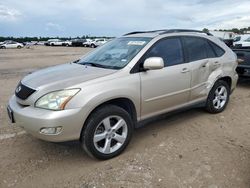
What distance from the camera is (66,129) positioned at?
2.96m

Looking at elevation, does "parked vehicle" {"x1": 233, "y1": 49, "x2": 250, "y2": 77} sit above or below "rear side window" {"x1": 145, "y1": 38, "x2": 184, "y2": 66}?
below

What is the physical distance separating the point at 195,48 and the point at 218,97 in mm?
1206

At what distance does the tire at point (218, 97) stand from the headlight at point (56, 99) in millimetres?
2877

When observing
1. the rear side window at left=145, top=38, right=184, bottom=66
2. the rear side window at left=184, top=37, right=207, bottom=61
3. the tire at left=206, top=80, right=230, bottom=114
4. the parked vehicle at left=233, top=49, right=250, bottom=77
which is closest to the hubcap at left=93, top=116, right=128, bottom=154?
the rear side window at left=145, top=38, right=184, bottom=66

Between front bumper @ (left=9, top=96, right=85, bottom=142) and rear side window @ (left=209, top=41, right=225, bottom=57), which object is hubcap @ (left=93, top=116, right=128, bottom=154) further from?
rear side window @ (left=209, top=41, right=225, bottom=57)

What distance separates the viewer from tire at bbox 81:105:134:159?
312cm

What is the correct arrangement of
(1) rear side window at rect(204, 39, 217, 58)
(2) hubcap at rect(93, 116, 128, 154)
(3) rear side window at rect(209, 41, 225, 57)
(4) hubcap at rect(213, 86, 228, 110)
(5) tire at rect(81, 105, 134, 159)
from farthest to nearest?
(4) hubcap at rect(213, 86, 228, 110), (3) rear side window at rect(209, 41, 225, 57), (1) rear side window at rect(204, 39, 217, 58), (2) hubcap at rect(93, 116, 128, 154), (5) tire at rect(81, 105, 134, 159)

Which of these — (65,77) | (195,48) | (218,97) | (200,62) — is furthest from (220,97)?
(65,77)

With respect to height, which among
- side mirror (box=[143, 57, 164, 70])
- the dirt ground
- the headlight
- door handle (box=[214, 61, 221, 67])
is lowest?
the dirt ground

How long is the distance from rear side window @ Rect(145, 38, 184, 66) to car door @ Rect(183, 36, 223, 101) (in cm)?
17

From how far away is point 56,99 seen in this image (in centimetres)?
298

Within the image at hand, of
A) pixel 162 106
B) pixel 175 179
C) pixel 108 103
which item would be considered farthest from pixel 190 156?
pixel 108 103

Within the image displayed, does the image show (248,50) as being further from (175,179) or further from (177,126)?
(175,179)

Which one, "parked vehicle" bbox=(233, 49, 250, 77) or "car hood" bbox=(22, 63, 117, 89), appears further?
"parked vehicle" bbox=(233, 49, 250, 77)
